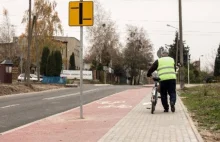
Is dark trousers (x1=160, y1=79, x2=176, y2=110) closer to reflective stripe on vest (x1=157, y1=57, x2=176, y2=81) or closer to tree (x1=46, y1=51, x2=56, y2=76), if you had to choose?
reflective stripe on vest (x1=157, y1=57, x2=176, y2=81)

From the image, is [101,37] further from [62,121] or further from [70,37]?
[62,121]

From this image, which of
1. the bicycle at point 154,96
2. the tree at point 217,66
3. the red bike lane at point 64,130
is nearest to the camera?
the red bike lane at point 64,130

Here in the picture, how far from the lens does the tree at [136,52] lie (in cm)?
7850

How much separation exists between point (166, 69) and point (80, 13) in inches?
120

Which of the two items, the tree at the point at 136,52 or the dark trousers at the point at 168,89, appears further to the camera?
the tree at the point at 136,52

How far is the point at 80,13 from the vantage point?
1149 centimetres

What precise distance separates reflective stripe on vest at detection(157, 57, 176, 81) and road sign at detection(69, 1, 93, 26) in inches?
98.3

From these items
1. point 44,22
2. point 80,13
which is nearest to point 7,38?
point 44,22

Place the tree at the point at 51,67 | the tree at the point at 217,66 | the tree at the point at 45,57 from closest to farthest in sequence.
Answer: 1. the tree at the point at 51,67
2. the tree at the point at 45,57
3. the tree at the point at 217,66

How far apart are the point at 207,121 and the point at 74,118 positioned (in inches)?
148

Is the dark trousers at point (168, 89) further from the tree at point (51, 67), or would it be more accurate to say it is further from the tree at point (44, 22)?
the tree at point (44, 22)

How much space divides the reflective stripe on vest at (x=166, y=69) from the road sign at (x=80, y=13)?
250 cm

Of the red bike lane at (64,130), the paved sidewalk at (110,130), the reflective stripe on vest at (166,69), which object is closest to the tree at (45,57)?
the reflective stripe on vest at (166,69)

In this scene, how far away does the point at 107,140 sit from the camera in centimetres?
775
